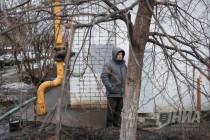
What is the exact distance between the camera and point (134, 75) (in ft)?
7.46

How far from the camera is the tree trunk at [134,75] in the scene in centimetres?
220

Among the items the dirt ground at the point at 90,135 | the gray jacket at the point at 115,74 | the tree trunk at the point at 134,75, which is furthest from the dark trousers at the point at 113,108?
the tree trunk at the point at 134,75

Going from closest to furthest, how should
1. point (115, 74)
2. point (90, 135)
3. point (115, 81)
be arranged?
point (90, 135) < point (115, 74) < point (115, 81)

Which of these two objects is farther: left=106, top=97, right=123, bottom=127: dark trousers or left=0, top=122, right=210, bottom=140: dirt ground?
left=106, top=97, right=123, bottom=127: dark trousers

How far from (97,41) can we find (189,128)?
3.26 meters

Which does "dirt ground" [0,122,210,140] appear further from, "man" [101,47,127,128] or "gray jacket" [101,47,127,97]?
"gray jacket" [101,47,127,97]

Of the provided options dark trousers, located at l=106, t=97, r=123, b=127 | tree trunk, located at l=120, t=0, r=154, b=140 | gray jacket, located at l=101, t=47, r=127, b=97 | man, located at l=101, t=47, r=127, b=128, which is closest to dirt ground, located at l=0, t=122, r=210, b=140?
dark trousers, located at l=106, t=97, r=123, b=127

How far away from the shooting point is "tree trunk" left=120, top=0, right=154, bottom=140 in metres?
2.20

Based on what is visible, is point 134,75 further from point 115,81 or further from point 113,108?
point 113,108

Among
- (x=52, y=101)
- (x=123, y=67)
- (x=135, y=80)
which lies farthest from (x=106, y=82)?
(x=52, y=101)

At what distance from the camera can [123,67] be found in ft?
13.0

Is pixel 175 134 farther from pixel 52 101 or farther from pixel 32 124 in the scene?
pixel 52 101

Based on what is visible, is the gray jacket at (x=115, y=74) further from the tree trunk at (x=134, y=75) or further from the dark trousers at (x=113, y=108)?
the tree trunk at (x=134, y=75)

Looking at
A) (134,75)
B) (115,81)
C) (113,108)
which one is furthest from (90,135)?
(134,75)
